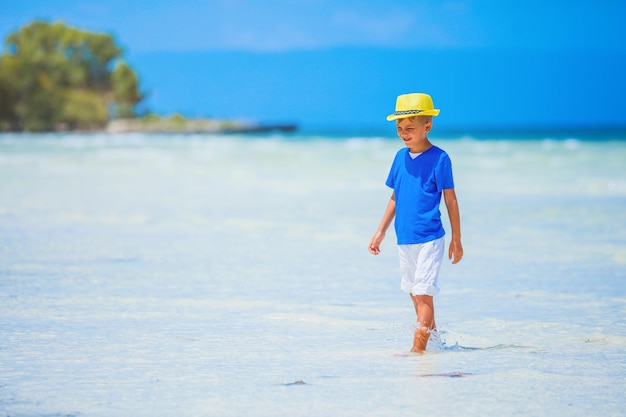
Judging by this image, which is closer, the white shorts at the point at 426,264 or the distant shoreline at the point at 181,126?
the white shorts at the point at 426,264

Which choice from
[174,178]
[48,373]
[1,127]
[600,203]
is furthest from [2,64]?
[48,373]

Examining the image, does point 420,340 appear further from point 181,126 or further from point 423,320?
point 181,126

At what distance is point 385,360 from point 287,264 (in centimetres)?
296

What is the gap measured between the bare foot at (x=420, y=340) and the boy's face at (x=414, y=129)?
865mm

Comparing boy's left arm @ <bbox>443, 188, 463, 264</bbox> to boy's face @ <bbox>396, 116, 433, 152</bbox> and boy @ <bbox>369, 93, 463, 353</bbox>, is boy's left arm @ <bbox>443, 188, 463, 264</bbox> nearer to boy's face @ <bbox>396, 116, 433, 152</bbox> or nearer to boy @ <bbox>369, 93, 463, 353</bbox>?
boy @ <bbox>369, 93, 463, 353</bbox>

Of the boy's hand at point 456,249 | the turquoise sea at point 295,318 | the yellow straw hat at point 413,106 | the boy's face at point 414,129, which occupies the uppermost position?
the yellow straw hat at point 413,106

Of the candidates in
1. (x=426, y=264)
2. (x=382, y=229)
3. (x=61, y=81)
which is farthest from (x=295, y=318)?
(x=61, y=81)

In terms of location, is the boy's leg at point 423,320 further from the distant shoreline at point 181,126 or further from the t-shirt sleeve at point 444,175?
the distant shoreline at point 181,126

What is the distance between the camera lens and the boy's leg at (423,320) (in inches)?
160

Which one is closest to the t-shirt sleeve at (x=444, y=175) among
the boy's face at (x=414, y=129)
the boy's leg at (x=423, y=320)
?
the boy's face at (x=414, y=129)

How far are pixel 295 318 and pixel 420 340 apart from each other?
3.22 feet

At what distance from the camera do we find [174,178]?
18.6 metres

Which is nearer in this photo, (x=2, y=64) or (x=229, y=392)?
(x=229, y=392)

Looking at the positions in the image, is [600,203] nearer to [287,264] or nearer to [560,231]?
[560,231]
